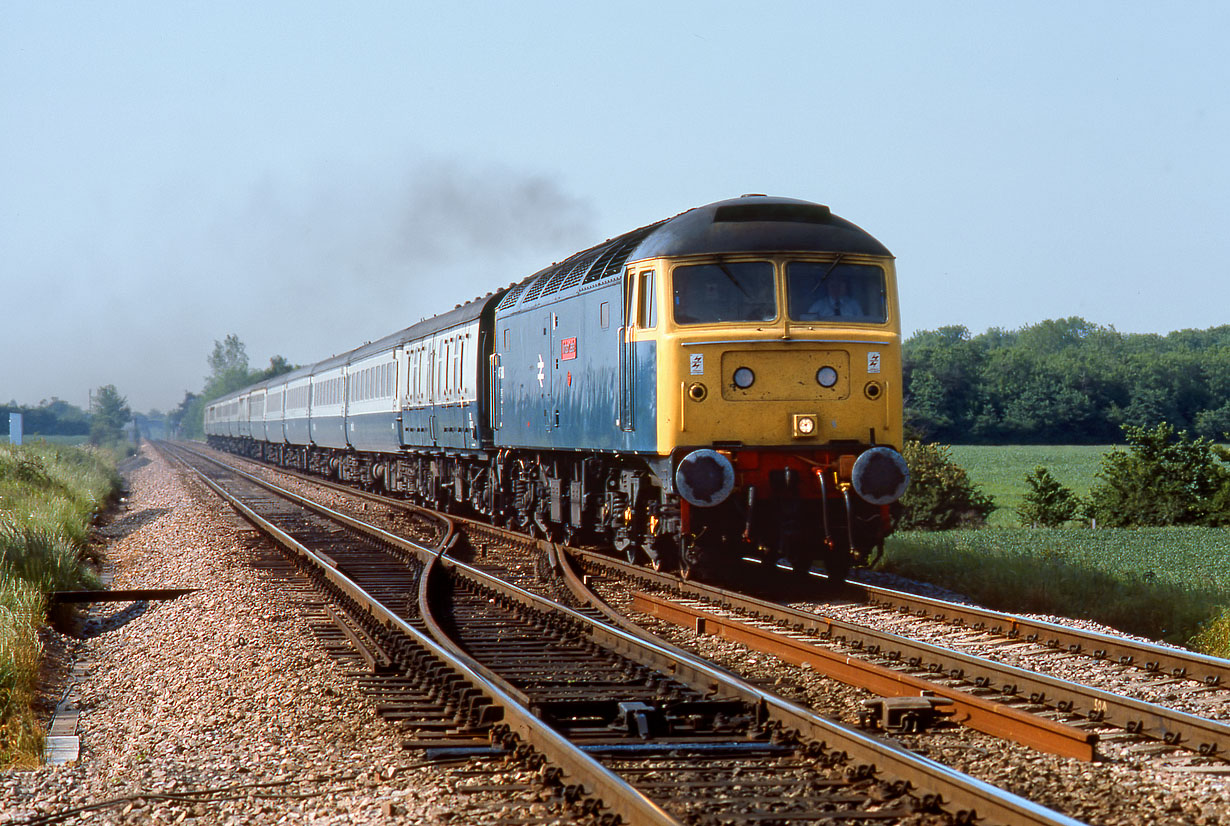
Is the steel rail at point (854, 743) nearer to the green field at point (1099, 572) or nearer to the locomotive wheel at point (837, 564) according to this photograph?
the locomotive wheel at point (837, 564)

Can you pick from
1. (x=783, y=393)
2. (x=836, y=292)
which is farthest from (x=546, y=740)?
(x=836, y=292)

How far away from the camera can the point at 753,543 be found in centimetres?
1146

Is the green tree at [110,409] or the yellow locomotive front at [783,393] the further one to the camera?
the green tree at [110,409]

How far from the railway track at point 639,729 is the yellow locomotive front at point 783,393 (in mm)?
1858

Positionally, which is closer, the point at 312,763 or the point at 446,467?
the point at 312,763

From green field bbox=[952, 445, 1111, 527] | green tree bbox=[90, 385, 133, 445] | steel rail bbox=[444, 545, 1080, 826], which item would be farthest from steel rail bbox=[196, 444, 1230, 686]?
green tree bbox=[90, 385, 133, 445]

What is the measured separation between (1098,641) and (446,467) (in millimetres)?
15510

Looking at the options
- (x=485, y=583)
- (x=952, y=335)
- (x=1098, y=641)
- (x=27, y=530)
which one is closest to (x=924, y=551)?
(x=485, y=583)

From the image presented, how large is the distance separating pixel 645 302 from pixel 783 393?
5.03 feet

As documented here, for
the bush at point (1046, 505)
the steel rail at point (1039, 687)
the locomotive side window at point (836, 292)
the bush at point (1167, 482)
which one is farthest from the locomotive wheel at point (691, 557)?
the bush at point (1046, 505)

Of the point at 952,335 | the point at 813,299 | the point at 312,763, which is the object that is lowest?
the point at 312,763

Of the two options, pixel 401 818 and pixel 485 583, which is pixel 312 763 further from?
pixel 485 583

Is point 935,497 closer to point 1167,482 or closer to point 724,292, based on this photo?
point 1167,482

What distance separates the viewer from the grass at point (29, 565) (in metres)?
7.44
